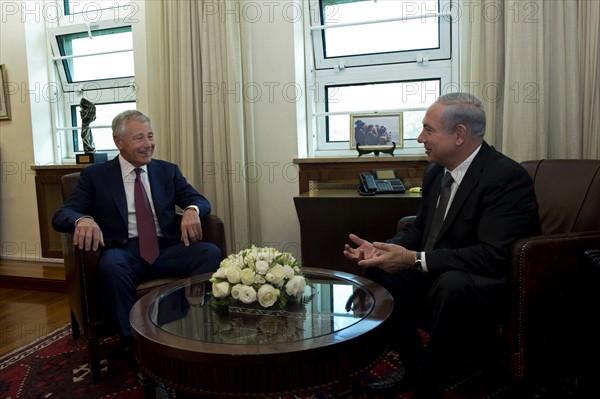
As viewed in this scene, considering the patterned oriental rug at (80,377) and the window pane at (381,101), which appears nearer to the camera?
the patterned oriental rug at (80,377)

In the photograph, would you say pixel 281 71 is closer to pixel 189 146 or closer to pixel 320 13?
pixel 320 13

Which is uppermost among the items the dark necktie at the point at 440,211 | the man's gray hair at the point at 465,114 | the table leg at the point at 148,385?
the man's gray hair at the point at 465,114

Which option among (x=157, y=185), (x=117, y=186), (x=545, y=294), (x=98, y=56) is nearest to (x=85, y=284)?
(x=117, y=186)

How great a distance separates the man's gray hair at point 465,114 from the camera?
1.91 m

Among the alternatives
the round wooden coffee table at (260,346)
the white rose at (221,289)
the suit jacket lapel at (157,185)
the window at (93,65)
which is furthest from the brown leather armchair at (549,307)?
the window at (93,65)

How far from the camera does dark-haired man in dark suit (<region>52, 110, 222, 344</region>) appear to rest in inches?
94.9

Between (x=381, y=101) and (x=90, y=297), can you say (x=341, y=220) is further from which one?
(x=90, y=297)

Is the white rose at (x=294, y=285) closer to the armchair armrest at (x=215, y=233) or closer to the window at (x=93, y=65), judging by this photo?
the armchair armrest at (x=215, y=233)

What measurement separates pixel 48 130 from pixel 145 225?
2.44 meters

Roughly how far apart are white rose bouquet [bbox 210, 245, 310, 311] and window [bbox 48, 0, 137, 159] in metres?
3.03

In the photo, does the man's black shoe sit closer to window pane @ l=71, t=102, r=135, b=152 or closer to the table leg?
the table leg

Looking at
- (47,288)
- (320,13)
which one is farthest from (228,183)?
(47,288)

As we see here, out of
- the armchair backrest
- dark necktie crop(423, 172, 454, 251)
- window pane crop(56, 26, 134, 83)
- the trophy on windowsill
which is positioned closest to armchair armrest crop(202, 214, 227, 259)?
dark necktie crop(423, 172, 454, 251)


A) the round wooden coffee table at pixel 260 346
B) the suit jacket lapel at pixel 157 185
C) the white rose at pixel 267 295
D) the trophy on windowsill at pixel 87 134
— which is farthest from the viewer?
the trophy on windowsill at pixel 87 134
